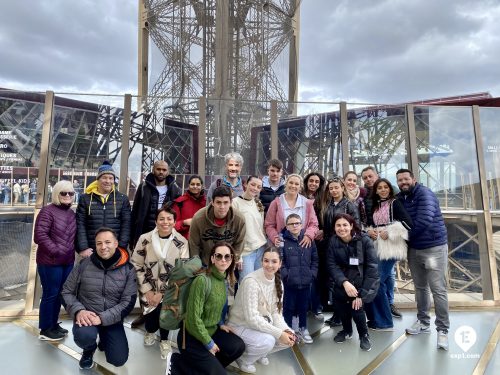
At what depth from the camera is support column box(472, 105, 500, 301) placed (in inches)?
137

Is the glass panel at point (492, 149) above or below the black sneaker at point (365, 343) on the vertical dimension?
above

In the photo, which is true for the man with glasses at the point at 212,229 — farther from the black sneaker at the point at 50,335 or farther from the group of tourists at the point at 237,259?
the black sneaker at the point at 50,335

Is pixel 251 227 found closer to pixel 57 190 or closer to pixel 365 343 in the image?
pixel 365 343

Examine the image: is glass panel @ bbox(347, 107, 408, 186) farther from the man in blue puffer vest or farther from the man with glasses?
the man with glasses

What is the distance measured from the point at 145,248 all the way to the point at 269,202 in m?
1.08

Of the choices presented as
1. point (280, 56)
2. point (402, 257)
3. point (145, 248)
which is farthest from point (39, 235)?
point (280, 56)

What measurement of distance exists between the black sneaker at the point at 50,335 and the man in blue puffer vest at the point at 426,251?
2.78 meters

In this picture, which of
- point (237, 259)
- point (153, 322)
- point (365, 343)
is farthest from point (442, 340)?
point (153, 322)

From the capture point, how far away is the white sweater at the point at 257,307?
2055 millimetres

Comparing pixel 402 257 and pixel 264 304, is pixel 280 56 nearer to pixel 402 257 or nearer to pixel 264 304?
pixel 402 257

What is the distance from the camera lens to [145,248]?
7.47 ft

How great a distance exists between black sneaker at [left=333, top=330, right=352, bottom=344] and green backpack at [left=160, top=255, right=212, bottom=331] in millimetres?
1196

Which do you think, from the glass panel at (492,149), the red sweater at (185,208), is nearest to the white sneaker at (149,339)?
the red sweater at (185,208)

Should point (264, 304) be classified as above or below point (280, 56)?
below
